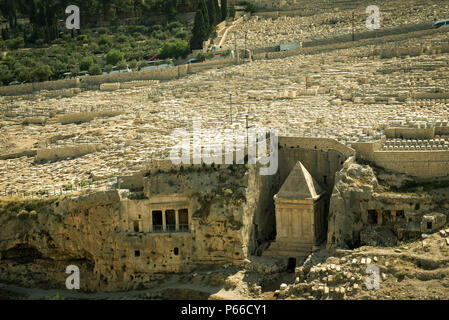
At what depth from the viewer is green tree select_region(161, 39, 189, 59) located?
202ft

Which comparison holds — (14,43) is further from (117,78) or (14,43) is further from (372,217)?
(372,217)

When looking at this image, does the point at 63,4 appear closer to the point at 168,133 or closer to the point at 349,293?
the point at 168,133

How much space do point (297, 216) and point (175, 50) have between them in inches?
1276

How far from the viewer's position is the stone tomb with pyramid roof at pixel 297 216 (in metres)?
31.4

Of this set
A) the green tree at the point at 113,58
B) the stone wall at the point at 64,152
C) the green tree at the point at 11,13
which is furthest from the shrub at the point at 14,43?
the stone wall at the point at 64,152

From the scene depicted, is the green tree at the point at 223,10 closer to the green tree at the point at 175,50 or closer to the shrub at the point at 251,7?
the shrub at the point at 251,7

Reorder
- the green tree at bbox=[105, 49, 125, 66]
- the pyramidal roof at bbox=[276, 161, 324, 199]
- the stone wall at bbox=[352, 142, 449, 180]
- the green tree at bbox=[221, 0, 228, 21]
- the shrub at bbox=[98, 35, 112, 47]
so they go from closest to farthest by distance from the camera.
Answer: the stone wall at bbox=[352, 142, 449, 180] < the pyramidal roof at bbox=[276, 161, 324, 199] < the green tree at bbox=[105, 49, 125, 66] < the shrub at bbox=[98, 35, 112, 47] < the green tree at bbox=[221, 0, 228, 21]

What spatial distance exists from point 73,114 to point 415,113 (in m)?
20.6

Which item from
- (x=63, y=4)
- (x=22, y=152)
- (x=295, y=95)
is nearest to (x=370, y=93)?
(x=295, y=95)

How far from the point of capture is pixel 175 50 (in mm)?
61688

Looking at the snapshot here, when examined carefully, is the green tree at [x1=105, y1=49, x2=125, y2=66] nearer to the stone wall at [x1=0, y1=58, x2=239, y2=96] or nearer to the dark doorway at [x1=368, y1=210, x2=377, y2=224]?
the stone wall at [x1=0, y1=58, x2=239, y2=96]

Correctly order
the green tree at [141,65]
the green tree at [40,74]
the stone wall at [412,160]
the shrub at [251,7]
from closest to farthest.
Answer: the stone wall at [412,160], the green tree at [40,74], the green tree at [141,65], the shrub at [251,7]

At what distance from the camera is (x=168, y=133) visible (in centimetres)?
3969

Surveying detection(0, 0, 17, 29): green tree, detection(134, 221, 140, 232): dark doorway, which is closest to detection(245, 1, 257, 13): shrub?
detection(0, 0, 17, 29): green tree
